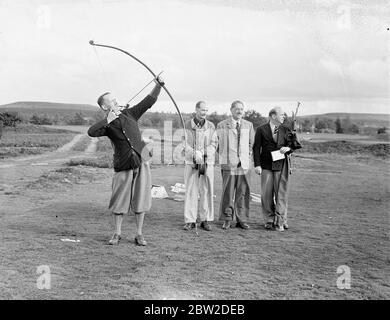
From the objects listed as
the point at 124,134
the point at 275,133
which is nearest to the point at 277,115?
the point at 275,133

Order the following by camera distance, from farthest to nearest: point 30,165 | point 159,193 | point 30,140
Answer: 1. point 30,140
2. point 30,165
3. point 159,193

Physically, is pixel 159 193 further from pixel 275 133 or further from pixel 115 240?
pixel 115 240

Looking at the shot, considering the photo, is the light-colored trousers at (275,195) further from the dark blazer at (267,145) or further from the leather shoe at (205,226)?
the leather shoe at (205,226)

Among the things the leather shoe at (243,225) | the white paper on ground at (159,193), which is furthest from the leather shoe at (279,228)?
the white paper on ground at (159,193)

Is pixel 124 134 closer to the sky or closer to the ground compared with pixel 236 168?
closer to the sky

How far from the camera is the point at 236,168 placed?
26.3 feet

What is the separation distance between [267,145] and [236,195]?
948 millimetres

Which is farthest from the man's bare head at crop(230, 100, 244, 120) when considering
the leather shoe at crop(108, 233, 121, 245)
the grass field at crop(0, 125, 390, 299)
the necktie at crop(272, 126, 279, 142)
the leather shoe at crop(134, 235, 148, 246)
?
the leather shoe at crop(108, 233, 121, 245)

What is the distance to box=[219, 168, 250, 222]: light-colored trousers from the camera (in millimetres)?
8008

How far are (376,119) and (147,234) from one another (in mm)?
24303

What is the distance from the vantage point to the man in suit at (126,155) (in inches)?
260

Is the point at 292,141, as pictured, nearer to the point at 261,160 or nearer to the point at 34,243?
the point at 261,160

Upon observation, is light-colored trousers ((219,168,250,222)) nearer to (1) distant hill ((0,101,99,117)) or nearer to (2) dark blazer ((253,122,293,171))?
(2) dark blazer ((253,122,293,171))
